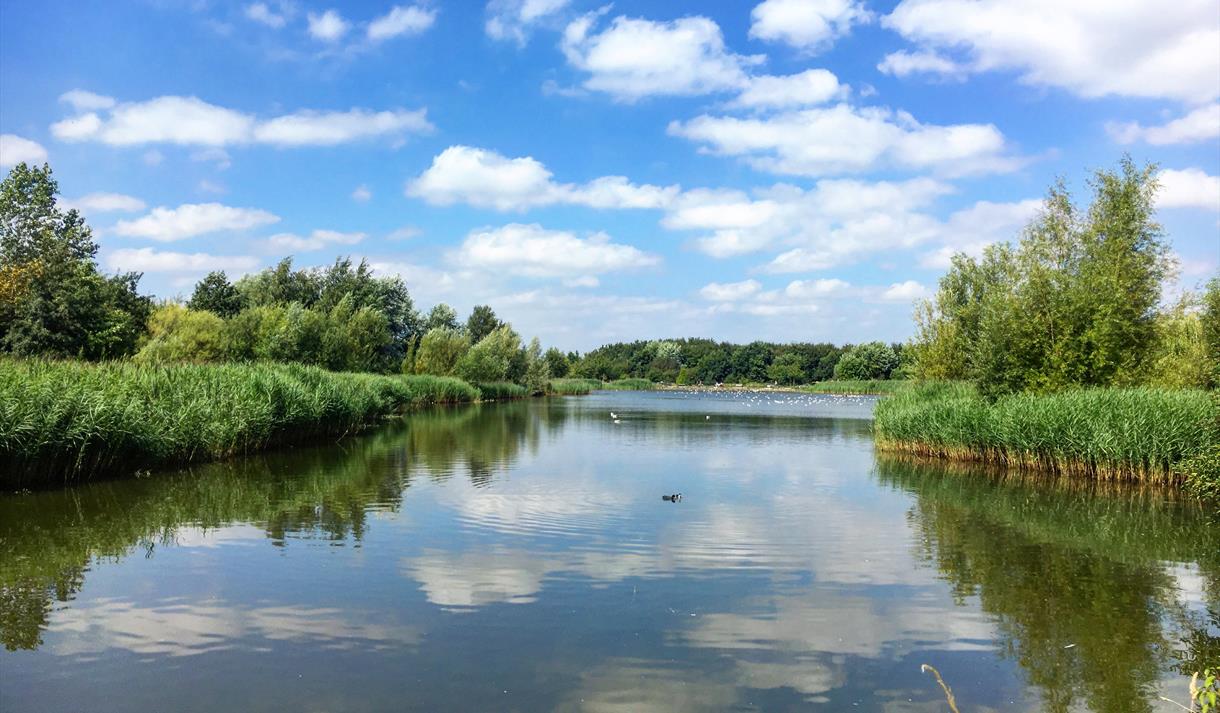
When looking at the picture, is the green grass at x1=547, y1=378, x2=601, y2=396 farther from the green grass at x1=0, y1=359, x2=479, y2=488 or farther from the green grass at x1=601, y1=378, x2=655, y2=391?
the green grass at x1=0, y1=359, x2=479, y2=488

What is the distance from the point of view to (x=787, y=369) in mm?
132625

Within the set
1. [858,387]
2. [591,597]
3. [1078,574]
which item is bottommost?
[1078,574]

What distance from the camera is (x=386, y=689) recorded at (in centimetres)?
619

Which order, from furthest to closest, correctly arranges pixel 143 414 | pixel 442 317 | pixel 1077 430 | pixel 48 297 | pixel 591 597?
pixel 442 317 < pixel 48 297 < pixel 1077 430 < pixel 143 414 < pixel 591 597

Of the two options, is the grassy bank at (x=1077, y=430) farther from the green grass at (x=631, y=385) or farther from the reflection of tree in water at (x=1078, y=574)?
the green grass at (x=631, y=385)

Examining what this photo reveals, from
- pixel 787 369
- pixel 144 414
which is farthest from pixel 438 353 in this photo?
pixel 787 369

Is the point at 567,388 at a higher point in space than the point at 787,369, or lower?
lower

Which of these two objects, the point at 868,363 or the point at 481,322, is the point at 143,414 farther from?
the point at 868,363

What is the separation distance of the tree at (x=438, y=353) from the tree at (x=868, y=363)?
67.2 m

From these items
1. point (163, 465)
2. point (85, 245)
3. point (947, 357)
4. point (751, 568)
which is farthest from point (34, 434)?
point (85, 245)

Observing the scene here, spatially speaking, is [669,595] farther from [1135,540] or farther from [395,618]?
[1135,540]

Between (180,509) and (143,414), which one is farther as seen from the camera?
(143,414)

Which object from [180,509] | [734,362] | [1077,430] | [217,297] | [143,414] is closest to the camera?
[180,509]

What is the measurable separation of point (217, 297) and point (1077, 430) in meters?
58.6
